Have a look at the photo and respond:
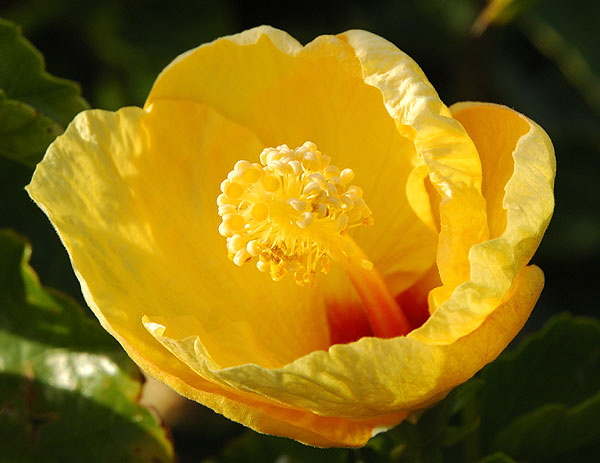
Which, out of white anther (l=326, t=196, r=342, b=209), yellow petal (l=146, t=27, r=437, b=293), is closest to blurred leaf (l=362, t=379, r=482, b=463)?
yellow petal (l=146, t=27, r=437, b=293)

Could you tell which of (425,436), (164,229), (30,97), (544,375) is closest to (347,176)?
(164,229)

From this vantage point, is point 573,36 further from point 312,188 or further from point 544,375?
point 312,188

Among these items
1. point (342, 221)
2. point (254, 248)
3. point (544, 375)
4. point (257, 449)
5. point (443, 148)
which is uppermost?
point (443, 148)

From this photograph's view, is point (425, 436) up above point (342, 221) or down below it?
below

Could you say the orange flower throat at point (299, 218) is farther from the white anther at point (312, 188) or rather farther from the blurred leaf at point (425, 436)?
the blurred leaf at point (425, 436)

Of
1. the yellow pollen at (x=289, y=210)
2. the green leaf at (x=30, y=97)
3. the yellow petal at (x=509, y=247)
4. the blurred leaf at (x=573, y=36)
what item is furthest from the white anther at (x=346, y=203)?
the blurred leaf at (x=573, y=36)

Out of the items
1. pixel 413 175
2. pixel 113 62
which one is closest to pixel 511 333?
pixel 413 175
